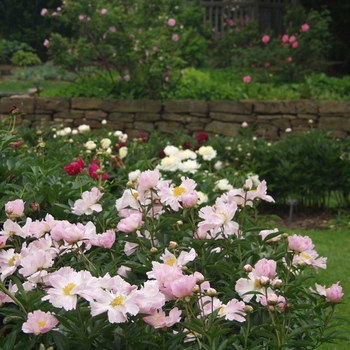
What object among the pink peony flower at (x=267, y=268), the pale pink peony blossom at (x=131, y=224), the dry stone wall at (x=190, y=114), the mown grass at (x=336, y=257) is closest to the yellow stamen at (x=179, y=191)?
the pale pink peony blossom at (x=131, y=224)

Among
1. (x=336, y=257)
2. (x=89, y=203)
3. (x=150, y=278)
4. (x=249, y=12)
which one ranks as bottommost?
(x=336, y=257)

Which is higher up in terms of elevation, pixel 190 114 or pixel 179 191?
pixel 179 191

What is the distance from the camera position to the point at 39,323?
145cm

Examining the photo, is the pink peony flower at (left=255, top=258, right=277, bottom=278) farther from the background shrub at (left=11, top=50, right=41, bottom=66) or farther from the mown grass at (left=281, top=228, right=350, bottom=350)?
the background shrub at (left=11, top=50, right=41, bottom=66)

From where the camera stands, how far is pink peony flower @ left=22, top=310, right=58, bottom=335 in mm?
1439

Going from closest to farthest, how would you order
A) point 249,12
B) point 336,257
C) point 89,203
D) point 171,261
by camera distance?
point 171,261 → point 89,203 → point 336,257 → point 249,12

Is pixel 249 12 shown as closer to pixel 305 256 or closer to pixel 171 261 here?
pixel 305 256

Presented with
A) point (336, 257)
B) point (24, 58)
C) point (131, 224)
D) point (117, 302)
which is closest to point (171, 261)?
point (131, 224)

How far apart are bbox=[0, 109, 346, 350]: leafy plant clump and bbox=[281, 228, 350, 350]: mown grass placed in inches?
63.0

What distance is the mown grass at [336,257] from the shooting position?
4015 mm

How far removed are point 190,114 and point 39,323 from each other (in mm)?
6877

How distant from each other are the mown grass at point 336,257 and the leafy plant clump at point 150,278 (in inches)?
63.0

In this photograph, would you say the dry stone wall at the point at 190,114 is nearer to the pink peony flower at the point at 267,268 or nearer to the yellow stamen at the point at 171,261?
the yellow stamen at the point at 171,261

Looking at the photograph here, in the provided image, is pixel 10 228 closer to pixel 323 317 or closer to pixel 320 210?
pixel 323 317
